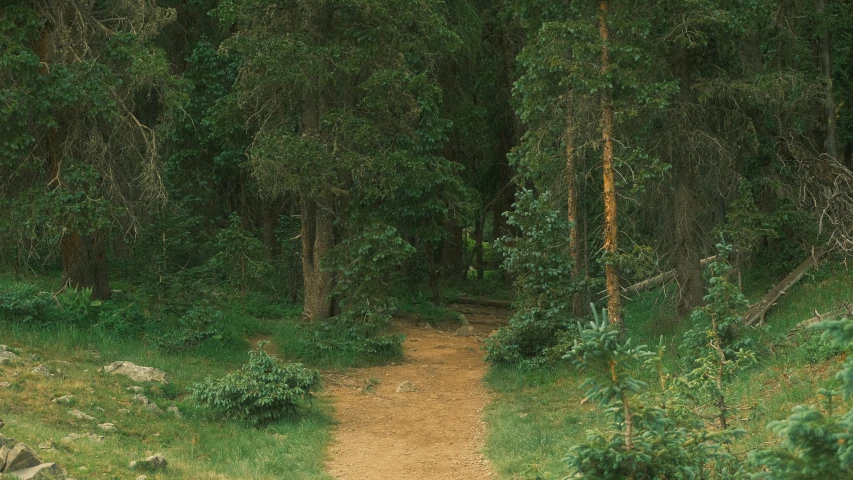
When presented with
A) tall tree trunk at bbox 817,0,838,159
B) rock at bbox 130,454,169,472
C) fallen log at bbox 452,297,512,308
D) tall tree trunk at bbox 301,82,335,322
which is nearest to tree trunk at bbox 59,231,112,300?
tall tree trunk at bbox 301,82,335,322

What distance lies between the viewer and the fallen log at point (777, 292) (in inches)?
622

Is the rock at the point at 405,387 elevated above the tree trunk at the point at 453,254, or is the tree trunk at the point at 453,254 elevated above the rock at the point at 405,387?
the tree trunk at the point at 453,254

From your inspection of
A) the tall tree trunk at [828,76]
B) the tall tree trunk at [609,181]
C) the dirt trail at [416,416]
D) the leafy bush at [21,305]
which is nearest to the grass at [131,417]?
the leafy bush at [21,305]

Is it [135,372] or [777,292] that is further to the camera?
[777,292]

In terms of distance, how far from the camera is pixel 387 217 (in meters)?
21.4

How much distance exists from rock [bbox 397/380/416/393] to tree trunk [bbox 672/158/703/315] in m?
4.83

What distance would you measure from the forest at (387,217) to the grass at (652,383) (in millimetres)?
66

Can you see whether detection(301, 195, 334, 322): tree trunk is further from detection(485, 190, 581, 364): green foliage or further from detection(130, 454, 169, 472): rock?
detection(130, 454, 169, 472): rock

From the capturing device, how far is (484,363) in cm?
1914

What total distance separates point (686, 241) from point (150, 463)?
10.2m

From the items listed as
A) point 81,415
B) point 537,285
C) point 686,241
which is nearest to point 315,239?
point 537,285

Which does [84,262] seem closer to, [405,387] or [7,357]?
[7,357]

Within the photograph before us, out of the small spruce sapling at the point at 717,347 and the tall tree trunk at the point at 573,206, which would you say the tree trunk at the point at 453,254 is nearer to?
the tall tree trunk at the point at 573,206

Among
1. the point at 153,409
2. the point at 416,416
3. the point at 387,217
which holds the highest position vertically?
the point at 387,217
